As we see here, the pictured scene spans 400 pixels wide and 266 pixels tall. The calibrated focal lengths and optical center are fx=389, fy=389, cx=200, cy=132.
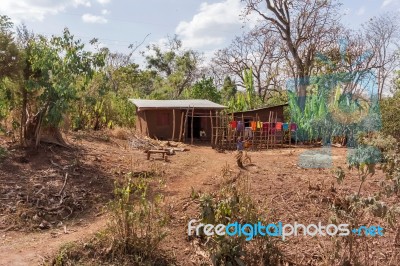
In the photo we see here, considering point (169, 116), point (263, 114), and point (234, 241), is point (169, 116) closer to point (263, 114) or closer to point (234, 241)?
point (263, 114)

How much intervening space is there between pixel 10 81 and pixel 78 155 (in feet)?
7.28

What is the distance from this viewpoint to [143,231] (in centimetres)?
485

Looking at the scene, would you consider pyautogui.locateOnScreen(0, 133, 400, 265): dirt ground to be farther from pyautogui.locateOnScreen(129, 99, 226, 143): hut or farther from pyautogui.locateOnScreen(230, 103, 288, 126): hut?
pyautogui.locateOnScreen(230, 103, 288, 126): hut

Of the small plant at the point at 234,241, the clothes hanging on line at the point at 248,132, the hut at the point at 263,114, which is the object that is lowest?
the small plant at the point at 234,241

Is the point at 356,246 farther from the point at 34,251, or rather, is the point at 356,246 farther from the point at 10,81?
the point at 10,81

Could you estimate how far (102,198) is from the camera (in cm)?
688

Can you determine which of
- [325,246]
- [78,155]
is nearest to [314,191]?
[325,246]

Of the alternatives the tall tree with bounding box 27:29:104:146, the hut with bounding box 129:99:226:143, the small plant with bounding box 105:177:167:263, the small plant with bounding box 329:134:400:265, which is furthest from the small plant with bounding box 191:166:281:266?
the hut with bounding box 129:99:226:143

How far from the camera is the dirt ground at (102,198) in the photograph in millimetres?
5027

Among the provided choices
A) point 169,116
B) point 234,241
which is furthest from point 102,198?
point 169,116

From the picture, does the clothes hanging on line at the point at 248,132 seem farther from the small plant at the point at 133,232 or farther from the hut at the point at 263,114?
the small plant at the point at 133,232

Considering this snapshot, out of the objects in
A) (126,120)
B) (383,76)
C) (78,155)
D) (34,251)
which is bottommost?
(34,251)

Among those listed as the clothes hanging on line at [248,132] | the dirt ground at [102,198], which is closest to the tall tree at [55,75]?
the dirt ground at [102,198]

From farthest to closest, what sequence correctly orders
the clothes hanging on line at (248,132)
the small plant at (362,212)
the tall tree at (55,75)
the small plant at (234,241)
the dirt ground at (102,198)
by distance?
the clothes hanging on line at (248,132), the tall tree at (55,75), the dirt ground at (102,198), the small plant at (234,241), the small plant at (362,212)
